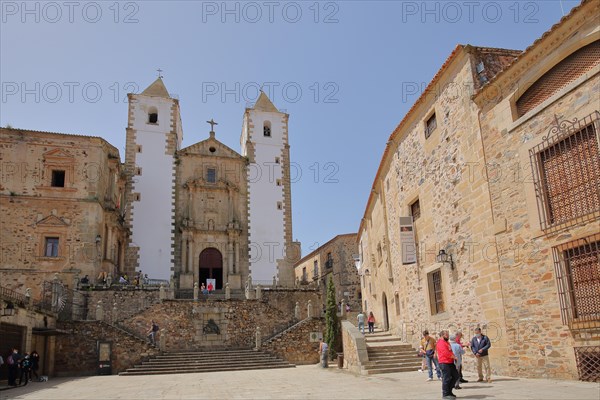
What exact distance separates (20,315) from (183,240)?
1517cm

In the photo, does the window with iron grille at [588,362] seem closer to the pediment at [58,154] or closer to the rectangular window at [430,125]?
the rectangular window at [430,125]

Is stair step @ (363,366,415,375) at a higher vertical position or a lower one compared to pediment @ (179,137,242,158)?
lower

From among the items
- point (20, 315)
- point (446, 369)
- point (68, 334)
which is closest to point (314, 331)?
point (68, 334)

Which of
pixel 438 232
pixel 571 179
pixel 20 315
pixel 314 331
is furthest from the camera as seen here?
pixel 314 331

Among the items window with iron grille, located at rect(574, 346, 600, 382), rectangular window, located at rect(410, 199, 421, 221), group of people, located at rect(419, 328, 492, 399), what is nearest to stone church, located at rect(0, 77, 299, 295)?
rectangular window, located at rect(410, 199, 421, 221)

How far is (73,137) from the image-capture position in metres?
26.9

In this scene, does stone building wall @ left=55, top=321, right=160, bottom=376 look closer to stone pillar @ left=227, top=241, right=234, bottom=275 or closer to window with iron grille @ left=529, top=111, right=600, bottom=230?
stone pillar @ left=227, top=241, right=234, bottom=275

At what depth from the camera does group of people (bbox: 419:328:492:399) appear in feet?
27.6

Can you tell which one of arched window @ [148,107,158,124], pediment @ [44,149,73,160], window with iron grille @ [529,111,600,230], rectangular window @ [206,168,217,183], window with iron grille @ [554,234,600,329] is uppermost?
arched window @ [148,107,158,124]

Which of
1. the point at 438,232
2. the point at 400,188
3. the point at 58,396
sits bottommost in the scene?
the point at 58,396

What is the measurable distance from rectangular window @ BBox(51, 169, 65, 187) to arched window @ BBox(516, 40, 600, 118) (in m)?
23.1

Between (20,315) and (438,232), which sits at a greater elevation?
(438,232)

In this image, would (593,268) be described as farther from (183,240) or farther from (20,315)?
(183,240)

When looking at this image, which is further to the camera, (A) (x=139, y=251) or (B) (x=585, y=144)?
(A) (x=139, y=251)
